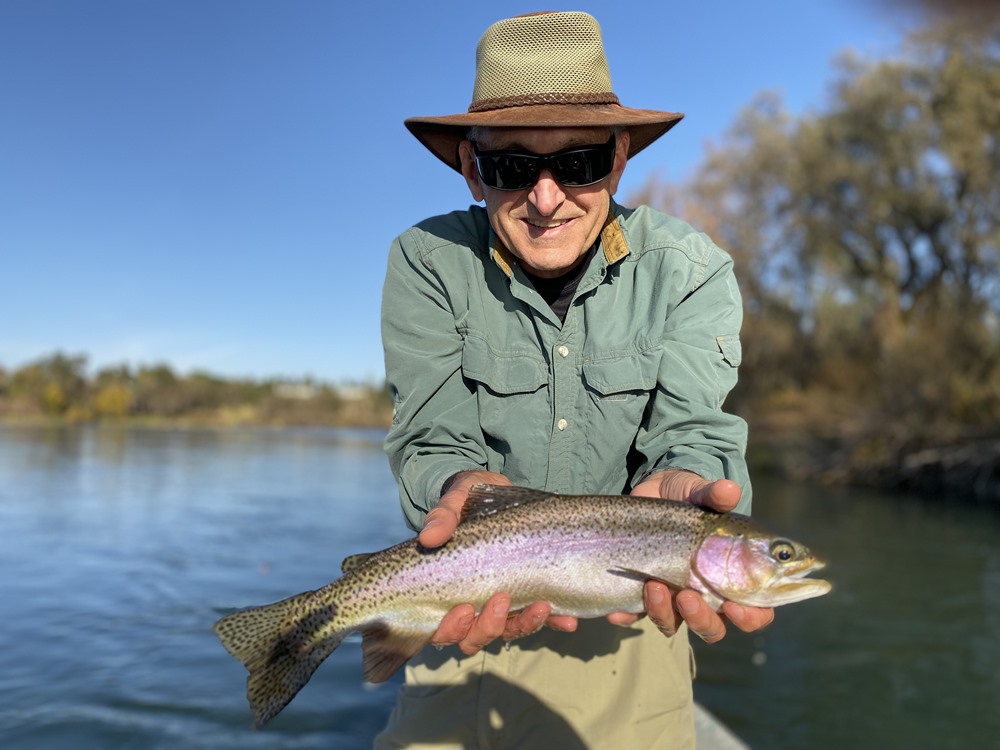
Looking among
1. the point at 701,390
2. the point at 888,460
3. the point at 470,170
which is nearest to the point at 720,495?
the point at 701,390

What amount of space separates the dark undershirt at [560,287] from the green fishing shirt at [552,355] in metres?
0.08

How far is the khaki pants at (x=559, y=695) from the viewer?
12.1ft

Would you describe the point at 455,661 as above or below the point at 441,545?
below

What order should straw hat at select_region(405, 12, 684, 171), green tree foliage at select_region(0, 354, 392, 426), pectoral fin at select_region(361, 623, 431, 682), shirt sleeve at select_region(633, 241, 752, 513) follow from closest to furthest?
1. pectoral fin at select_region(361, 623, 431, 682)
2. shirt sleeve at select_region(633, 241, 752, 513)
3. straw hat at select_region(405, 12, 684, 171)
4. green tree foliage at select_region(0, 354, 392, 426)

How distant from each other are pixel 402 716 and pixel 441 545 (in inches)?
46.6

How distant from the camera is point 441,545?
312 centimetres

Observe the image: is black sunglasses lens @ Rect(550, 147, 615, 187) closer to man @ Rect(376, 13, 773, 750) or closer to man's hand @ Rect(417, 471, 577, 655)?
man @ Rect(376, 13, 773, 750)

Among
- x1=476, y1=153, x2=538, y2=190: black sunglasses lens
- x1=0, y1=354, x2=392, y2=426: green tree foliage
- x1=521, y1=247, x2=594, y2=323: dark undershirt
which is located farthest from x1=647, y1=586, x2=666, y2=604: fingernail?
x1=0, y1=354, x2=392, y2=426: green tree foliage

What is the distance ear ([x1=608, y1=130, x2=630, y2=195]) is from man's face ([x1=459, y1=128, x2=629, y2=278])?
1.7 inches

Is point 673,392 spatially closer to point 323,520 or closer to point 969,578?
point 969,578

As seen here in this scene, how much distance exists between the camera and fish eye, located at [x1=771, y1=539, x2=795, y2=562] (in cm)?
301

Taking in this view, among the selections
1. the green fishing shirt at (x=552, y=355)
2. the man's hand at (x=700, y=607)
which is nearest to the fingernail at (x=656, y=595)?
the man's hand at (x=700, y=607)

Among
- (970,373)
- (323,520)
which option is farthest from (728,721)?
(970,373)

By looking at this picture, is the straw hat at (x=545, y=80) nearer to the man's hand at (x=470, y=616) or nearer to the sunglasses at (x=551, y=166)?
the sunglasses at (x=551, y=166)
